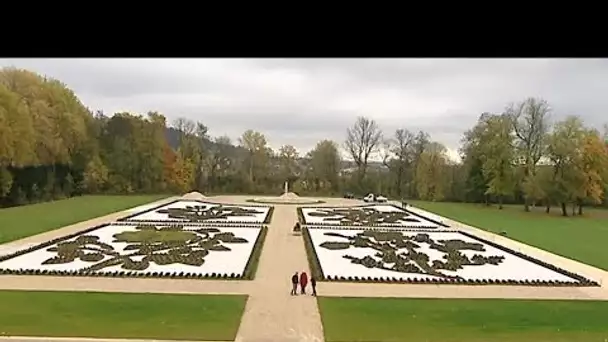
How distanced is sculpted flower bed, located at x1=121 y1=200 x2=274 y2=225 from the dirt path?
12.0 m

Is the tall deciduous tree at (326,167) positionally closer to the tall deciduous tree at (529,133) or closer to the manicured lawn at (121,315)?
the tall deciduous tree at (529,133)

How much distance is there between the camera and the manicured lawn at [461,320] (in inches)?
509

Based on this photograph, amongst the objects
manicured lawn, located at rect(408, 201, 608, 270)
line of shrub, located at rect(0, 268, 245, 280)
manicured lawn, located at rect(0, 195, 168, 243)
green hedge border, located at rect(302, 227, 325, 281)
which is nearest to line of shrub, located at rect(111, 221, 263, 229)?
manicured lawn, located at rect(0, 195, 168, 243)

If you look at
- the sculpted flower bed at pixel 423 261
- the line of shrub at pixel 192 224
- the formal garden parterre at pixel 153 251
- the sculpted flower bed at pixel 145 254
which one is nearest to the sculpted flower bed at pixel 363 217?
the line of shrub at pixel 192 224

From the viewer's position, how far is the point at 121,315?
45.7ft

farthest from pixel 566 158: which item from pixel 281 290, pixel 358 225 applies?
pixel 281 290

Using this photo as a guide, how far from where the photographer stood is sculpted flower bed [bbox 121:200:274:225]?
3519cm

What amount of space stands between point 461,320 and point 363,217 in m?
24.4

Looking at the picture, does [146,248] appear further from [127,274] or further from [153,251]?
[127,274]

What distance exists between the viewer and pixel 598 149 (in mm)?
43531

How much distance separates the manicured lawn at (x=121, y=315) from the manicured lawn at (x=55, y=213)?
1130 centimetres
